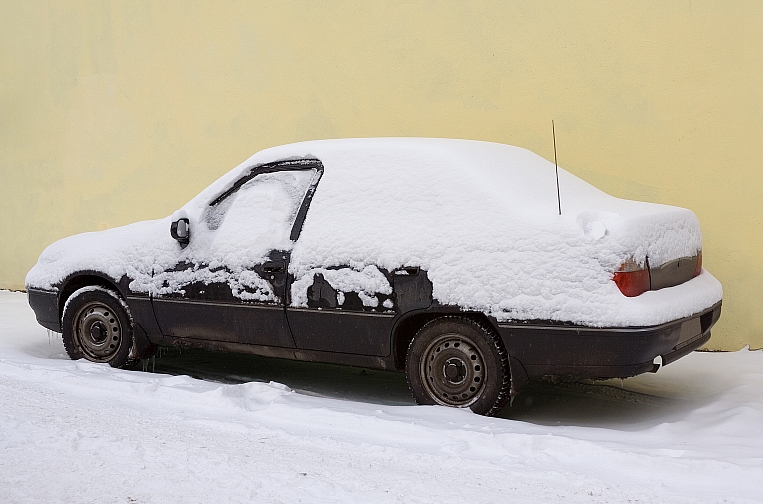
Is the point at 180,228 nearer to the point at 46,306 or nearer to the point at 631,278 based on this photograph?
the point at 46,306

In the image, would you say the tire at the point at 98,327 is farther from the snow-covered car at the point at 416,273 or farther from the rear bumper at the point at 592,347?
the rear bumper at the point at 592,347

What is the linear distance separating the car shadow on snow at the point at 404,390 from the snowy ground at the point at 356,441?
0.02m

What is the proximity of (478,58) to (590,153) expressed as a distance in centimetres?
134

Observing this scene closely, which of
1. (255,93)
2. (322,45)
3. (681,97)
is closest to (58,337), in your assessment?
(255,93)

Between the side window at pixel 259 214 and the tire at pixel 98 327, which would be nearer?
the side window at pixel 259 214

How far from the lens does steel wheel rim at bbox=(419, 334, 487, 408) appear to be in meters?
4.64

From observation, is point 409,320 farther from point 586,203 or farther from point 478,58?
point 478,58

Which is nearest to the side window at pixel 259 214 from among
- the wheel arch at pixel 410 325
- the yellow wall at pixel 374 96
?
the wheel arch at pixel 410 325

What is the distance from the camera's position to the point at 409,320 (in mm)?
4863

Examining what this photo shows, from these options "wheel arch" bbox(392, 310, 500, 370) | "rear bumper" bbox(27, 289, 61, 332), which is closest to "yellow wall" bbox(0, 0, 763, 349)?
"wheel arch" bbox(392, 310, 500, 370)

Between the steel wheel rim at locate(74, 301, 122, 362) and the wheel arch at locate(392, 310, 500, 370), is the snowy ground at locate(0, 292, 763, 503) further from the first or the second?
the wheel arch at locate(392, 310, 500, 370)

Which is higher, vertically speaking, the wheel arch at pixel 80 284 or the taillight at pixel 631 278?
the taillight at pixel 631 278

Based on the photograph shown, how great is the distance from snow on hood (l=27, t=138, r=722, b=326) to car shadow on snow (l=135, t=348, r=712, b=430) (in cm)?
75

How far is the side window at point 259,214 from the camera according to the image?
5254 millimetres
